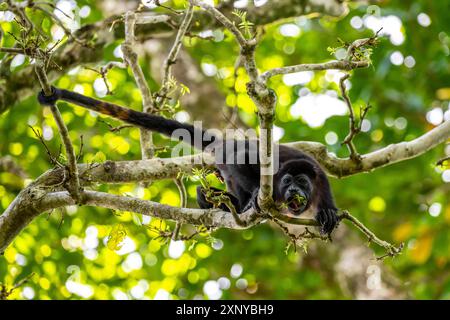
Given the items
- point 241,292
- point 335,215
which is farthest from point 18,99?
point 241,292

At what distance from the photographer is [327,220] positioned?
17.5 feet

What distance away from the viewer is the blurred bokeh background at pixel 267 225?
860 cm

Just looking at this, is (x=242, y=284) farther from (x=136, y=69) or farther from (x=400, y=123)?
(x=136, y=69)

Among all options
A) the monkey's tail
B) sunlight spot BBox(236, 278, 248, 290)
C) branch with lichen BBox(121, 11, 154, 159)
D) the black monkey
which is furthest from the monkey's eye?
sunlight spot BBox(236, 278, 248, 290)

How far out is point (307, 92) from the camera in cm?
1130

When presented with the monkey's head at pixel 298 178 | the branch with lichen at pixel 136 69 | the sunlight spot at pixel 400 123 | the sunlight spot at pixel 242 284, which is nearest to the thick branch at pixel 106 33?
the branch with lichen at pixel 136 69

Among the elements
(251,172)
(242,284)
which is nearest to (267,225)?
(242,284)

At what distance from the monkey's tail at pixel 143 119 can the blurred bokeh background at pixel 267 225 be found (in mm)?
1573

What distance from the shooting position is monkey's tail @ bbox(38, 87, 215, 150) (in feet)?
17.1

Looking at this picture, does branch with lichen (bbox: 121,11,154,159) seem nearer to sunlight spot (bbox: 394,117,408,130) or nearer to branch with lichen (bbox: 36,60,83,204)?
branch with lichen (bbox: 36,60,83,204)

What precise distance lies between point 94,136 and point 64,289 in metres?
2.37

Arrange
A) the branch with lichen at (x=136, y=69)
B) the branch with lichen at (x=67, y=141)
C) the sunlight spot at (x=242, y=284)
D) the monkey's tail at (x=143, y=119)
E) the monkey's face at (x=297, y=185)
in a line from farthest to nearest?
the sunlight spot at (x=242, y=284), the monkey's face at (x=297, y=185), the branch with lichen at (x=136, y=69), the monkey's tail at (x=143, y=119), the branch with lichen at (x=67, y=141)

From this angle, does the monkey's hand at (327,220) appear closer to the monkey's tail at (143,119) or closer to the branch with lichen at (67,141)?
the monkey's tail at (143,119)

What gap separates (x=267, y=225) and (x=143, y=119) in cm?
514
